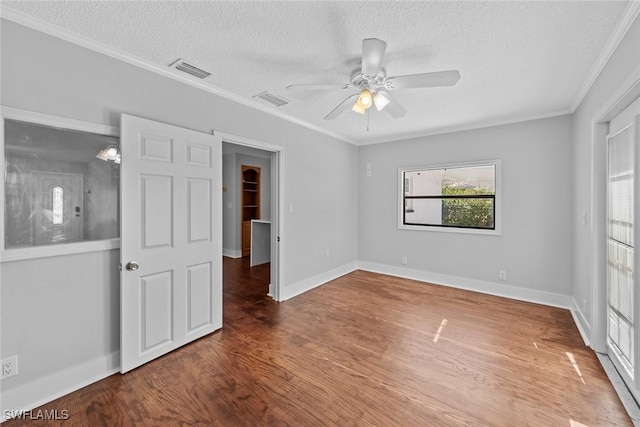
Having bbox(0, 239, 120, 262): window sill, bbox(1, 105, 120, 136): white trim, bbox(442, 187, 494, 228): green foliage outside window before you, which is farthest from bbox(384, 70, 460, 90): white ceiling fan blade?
bbox(442, 187, 494, 228): green foliage outside window

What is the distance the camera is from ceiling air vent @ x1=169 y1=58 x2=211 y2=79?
7.57ft

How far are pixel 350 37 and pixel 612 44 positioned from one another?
1.87m

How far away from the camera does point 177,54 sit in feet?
7.15

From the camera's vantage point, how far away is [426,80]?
2014 millimetres

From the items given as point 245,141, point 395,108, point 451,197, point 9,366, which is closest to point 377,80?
point 395,108

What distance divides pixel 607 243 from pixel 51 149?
444 centimetres

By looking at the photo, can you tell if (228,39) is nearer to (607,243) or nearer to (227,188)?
(607,243)

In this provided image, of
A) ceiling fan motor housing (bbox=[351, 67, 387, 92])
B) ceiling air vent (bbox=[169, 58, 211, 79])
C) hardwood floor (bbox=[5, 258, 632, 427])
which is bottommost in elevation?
hardwood floor (bbox=[5, 258, 632, 427])

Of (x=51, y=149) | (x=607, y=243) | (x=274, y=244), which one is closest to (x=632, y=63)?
(x=607, y=243)

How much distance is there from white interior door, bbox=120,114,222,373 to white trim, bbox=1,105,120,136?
0.14m

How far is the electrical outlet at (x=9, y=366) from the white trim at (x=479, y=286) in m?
4.61

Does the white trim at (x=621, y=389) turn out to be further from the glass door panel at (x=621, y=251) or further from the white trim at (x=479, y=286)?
the white trim at (x=479, y=286)

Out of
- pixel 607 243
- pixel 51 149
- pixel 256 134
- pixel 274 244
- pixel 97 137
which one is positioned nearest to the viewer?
pixel 51 149

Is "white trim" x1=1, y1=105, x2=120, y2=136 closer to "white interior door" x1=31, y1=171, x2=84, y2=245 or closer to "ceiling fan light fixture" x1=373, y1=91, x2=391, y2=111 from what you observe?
"white interior door" x1=31, y1=171, x2=84, y2=245
